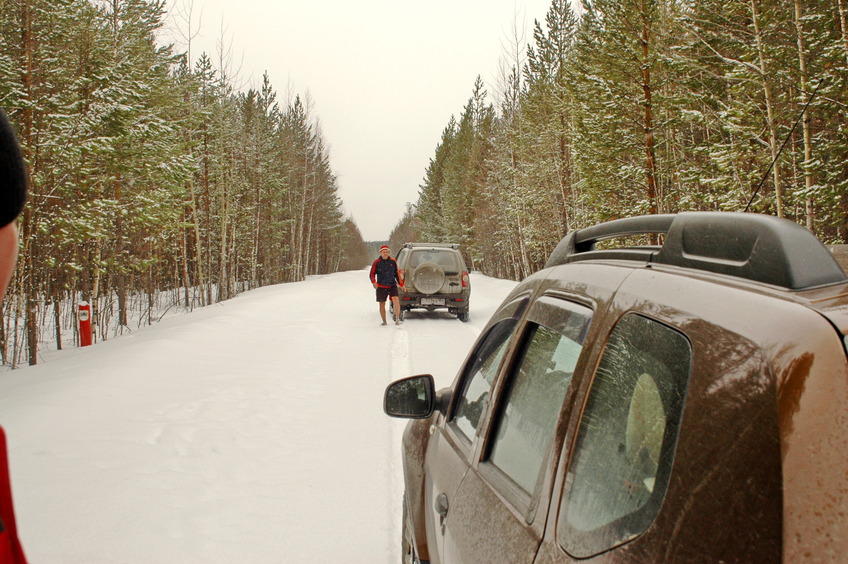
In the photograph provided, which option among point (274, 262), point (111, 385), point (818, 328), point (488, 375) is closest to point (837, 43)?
point (488, 375)

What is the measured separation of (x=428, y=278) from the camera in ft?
48.5

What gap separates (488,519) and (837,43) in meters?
12.4

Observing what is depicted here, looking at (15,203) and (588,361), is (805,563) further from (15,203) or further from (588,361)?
(15,203)

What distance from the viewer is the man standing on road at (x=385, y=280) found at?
14.2m

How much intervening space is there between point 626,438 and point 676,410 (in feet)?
0.65

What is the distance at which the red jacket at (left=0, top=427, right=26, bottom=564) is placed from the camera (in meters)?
0.73

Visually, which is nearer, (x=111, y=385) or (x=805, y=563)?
(x=805, y=563)

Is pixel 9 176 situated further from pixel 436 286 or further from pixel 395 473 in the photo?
pixel 436 286

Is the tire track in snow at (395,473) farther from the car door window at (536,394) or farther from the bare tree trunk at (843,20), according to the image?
the bare tree trunk at (843,20)

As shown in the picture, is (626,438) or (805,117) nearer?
(626,438)

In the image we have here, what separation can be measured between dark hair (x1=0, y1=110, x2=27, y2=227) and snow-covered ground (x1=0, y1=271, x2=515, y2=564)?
348 cm

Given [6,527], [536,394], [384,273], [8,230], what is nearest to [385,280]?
[384,273]

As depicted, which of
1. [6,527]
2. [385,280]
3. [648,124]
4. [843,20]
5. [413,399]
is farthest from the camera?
[648,124]

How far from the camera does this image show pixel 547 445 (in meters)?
1.38
